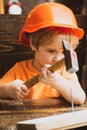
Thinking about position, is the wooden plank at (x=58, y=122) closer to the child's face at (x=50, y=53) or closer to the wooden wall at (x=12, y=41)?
the child's face at (x=50, y=53)

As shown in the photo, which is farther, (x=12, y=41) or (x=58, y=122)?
(x=12, y=41)

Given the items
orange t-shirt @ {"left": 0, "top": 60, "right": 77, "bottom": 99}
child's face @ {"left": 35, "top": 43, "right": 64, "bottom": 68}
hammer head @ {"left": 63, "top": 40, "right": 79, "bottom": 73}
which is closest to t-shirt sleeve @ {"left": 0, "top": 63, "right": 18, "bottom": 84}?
orange t-shirt @ {"left": 0, "top": 60, "right": 77, "bottom": 99}

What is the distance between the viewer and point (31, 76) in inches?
49.1

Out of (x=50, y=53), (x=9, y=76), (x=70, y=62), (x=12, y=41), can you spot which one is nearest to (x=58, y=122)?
(x=70, y=62)

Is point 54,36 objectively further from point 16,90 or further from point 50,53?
point 16,90

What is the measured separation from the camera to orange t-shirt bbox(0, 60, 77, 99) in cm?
121

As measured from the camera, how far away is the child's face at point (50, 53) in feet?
3.69

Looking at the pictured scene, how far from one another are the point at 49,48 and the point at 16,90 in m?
0.21

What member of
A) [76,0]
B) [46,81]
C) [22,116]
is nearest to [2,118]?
[22,116]

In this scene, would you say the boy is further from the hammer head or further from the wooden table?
the hammer head

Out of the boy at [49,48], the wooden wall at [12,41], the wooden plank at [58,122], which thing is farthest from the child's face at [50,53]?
the wooden plank at [58,122]

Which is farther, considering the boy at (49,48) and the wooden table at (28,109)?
the boy at (49,48)

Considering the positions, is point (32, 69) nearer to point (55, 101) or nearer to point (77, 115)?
point (55, 101)

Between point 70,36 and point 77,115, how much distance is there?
55 cm
